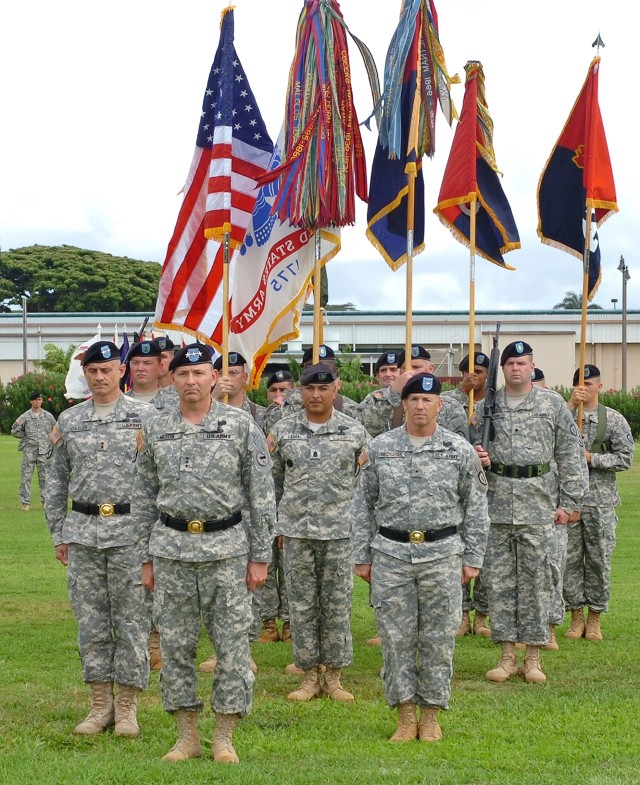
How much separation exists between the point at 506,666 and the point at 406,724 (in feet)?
6.46

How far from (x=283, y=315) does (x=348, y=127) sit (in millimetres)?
1770

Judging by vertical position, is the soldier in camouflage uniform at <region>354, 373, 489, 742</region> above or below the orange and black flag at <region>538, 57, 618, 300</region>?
below

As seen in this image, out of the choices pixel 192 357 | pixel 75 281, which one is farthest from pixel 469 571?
pixel 75 281

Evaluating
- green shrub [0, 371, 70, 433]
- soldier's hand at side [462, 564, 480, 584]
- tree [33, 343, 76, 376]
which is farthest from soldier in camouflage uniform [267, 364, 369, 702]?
tree [33, 343, 76, 376]

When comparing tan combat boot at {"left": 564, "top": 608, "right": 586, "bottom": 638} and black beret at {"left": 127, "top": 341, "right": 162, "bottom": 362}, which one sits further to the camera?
tan combat boot at {"left": 564, "top": 608, "right": 586, "bottom": 638}

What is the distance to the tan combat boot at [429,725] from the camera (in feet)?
22.5

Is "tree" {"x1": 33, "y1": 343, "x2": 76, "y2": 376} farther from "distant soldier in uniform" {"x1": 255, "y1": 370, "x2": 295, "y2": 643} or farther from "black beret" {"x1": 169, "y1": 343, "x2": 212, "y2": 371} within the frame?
"black beret" {"x1": 169, "y1": 343, "x2": 212, "y2": 371}

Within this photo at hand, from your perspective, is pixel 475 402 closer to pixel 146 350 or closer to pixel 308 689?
pixel 146 350

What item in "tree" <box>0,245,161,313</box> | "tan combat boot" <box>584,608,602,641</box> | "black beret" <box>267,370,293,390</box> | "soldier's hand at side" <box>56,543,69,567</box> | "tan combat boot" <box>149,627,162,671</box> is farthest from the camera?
"tree" <box>0,245,161,313</box>

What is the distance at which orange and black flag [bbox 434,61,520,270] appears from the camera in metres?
10.2

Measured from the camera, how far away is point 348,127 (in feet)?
33.9

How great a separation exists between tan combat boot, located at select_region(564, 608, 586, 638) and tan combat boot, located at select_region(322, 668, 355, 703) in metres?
2.92

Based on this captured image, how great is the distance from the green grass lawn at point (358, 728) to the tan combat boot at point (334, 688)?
0.48ft

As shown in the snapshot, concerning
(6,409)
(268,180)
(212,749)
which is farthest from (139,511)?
(6,409)
